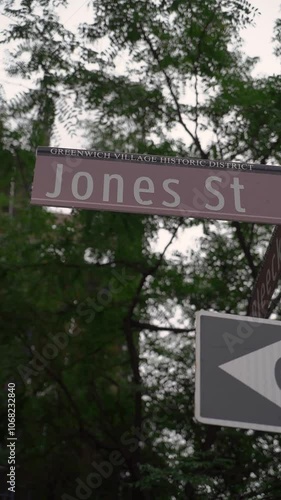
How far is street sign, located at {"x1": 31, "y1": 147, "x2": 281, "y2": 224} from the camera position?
2.96 metres

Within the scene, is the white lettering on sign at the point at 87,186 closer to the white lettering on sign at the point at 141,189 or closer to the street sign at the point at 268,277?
the white lettering on sign at the point at 141,189

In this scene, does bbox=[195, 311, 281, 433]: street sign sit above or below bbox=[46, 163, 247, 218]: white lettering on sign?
below

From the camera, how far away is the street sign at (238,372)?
216cm

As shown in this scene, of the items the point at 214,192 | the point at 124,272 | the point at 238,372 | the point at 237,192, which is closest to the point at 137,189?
the point at 214,192

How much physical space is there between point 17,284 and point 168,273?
2.09m

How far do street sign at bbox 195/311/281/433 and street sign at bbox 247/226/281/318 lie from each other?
65 centimetres

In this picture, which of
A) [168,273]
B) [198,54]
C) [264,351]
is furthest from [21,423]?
[264,351]

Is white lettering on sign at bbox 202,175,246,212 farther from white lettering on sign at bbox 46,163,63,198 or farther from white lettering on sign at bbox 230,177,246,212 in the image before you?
white lettering on sign at bbox 46,163,63,198

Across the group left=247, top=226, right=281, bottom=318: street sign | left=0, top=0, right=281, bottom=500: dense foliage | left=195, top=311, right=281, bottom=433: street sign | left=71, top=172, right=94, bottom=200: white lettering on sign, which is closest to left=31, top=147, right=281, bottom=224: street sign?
left=71, top=172, right=94, bottom=200: white lettering on sign

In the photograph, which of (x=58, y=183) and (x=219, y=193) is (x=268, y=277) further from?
(x=58, y=183)

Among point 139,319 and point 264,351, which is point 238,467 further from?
point 264,351

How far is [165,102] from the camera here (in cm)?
877

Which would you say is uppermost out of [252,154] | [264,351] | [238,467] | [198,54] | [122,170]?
[198,54]

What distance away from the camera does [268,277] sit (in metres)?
3.11
